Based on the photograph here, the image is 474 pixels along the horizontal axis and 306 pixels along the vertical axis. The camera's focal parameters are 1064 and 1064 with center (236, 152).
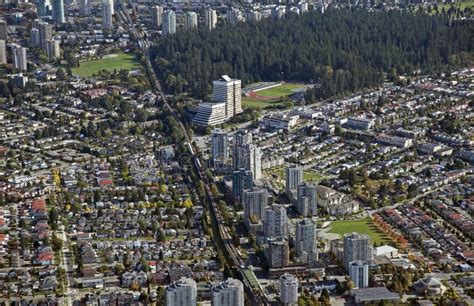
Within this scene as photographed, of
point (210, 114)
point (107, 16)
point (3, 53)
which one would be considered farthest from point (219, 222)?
point (107, 16)

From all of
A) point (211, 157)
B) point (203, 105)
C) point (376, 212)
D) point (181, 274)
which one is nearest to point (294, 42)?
point (203, 105)

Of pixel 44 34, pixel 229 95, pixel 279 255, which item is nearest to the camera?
pixel 279 255

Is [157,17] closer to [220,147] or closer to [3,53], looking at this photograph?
[3,53]

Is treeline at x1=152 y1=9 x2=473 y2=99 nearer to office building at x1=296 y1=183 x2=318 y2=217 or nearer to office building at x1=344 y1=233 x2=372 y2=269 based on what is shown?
office building at x1=296 y1=183 x2=318 y2=217

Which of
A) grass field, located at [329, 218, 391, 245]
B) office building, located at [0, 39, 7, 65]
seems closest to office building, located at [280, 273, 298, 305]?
grass field, located at [329, 218, 391, 245]

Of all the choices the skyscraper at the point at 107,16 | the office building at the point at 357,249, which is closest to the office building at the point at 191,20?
the skyscraper at the point at 107,16

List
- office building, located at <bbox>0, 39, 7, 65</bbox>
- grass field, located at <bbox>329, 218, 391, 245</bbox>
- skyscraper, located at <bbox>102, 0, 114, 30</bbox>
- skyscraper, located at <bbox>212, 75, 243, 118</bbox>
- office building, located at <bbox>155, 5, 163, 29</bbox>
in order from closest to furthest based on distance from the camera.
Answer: grass field, located at <bbox>329, 218, 391, 245</bbox> < skyscraper, located at <bbox>212, 75, 243, 118</bbox> < office building, located at <bbox>0, 39, 7, 65</bbox> < skyscraper, located at <bbox>102, 0, 114, 30</bbox> < office building, located at <bbox>155, 5, 163, 29</bbox>
